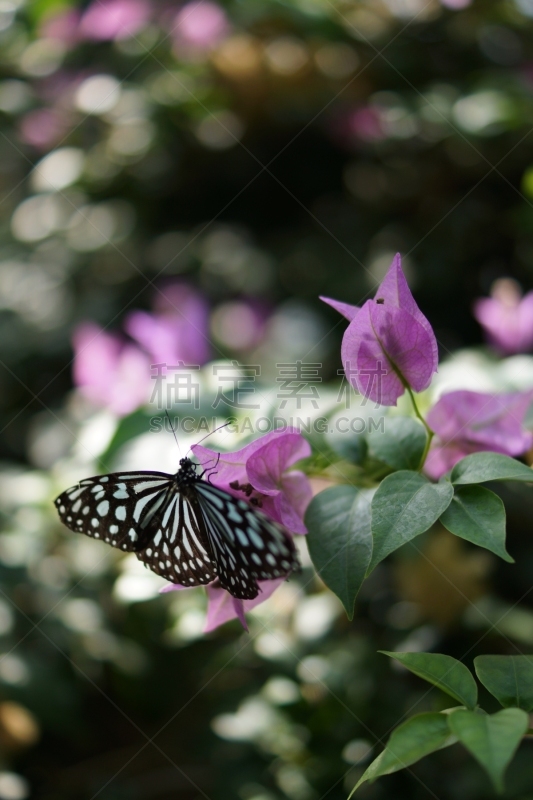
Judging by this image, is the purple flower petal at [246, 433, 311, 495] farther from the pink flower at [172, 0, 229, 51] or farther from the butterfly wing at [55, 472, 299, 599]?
the pink flower at [172, 0, 229, 51]

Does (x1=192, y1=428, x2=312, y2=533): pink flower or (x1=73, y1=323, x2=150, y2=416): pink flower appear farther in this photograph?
(x1=73, y1=323, x2=150, y2=416): pink flower

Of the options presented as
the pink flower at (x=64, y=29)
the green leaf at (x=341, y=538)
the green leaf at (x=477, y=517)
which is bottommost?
the green leaf at (x=341, y=538)

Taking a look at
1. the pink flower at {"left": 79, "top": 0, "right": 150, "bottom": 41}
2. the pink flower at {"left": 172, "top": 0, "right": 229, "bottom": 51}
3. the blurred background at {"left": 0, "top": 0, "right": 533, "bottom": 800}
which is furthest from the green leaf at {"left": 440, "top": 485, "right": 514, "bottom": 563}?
the pink flower at {"left": 79, "top": 0, "right": 150, "bottom": 41}

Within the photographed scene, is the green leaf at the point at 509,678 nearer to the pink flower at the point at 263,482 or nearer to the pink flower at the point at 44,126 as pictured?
the pink flower at the point at 263,482

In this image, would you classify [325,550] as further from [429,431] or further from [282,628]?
[282,628]

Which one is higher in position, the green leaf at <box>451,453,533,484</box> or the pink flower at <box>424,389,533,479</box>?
the green leaf at <box>451,453,533,484</box>

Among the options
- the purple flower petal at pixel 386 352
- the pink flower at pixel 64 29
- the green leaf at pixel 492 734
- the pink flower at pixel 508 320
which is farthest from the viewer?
the pink flower at pixel 64 29

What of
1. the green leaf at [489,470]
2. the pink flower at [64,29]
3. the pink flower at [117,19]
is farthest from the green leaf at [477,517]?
the pink flower at [64,29]

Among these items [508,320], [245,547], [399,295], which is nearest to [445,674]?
[245,547]

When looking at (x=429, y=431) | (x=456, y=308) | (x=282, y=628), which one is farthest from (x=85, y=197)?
(x=429, y=431)
